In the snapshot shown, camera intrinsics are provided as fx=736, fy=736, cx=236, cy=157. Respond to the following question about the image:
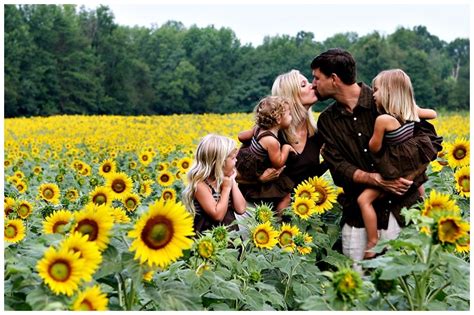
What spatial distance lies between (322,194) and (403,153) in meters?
0.45

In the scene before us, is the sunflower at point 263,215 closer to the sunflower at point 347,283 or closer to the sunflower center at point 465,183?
the sunflower center at point 465,183

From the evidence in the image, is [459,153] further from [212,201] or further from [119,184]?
[119,184]

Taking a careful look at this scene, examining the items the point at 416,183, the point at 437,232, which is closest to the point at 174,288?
the point at 437,232

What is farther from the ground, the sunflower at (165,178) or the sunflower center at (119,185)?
the sunflower center at (119,185)

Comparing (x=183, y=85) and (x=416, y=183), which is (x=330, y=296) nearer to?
(x=416, y=183)

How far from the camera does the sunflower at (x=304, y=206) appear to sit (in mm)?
3436

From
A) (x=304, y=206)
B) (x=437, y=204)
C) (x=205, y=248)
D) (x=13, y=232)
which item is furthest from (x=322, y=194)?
(x=13, y=232)

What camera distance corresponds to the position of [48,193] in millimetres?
4125

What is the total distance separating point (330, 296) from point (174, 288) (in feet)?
1.56

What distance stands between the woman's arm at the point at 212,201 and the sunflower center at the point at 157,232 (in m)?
Result: 1.60

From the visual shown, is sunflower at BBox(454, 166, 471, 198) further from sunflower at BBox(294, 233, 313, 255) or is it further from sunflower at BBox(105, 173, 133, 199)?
sunflower at BBox(105, 173, 133, 199)

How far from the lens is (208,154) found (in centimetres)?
352

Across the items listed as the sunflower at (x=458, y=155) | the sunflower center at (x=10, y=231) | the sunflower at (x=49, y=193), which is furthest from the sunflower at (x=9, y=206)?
the sunflower at (x=458, y=155)

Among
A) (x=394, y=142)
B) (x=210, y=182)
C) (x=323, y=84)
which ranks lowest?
(x=210, y=182)
